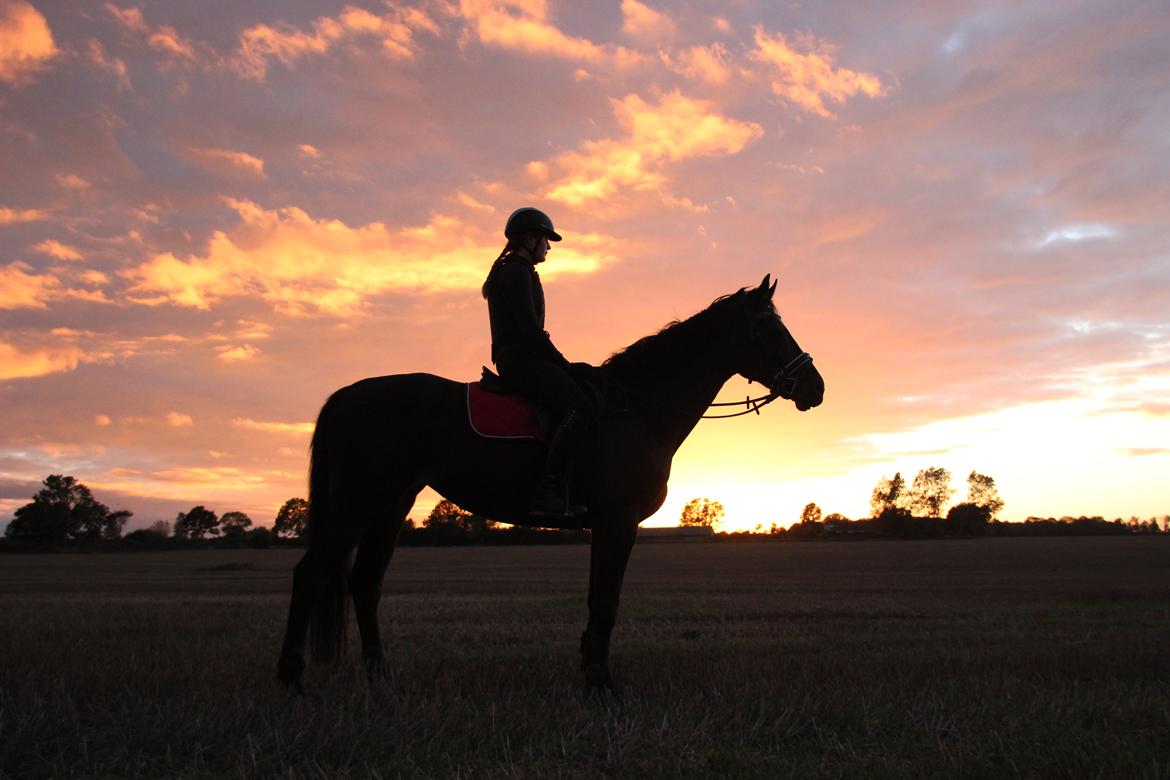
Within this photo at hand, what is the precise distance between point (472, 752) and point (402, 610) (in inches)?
438

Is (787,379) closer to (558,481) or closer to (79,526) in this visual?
(558,481)

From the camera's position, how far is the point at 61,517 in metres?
102

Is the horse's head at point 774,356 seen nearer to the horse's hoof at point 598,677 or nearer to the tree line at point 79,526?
the horse's hoof at point 598,677

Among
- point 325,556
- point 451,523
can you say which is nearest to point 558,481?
point 325,556

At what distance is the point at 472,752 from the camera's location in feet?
14.8

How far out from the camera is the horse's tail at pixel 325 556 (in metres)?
6.57

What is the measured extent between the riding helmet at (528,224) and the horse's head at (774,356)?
1.85 m

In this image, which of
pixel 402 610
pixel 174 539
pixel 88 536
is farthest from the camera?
pixel 88 536

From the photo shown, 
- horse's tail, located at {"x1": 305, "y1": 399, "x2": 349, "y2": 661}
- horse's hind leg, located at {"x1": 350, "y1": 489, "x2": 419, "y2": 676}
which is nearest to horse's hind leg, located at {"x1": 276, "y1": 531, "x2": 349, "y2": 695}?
Answer: horse's tail, located at {"x1": 305, "y1": 399, "x2": 349, "y2": 661}

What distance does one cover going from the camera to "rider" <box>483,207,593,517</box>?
6.61 metres

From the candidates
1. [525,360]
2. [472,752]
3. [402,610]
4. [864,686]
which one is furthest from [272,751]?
[402,610]

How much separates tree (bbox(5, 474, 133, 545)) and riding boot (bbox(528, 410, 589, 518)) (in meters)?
104

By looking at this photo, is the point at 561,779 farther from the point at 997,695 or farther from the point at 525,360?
the point at 997,695

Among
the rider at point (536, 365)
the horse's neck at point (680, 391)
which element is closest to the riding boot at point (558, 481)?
the rider at point (536, 365)
